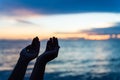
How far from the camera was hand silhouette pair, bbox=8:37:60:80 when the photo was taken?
5.44m

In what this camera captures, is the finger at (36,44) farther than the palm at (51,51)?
Yes

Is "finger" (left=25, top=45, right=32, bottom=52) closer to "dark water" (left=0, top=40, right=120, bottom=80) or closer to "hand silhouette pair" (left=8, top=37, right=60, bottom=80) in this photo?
"hand silhouette pair" (left=8, top=37, right=60, bottom=80)

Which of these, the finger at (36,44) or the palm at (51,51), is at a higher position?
the finger at (36,44)

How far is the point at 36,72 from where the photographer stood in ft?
18.0

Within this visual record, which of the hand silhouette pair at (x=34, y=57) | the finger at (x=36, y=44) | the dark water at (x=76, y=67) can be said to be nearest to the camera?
the hand silhouette pair at (x=34, y=57)

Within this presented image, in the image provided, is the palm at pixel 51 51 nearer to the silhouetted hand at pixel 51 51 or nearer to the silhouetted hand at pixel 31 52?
the silhouetted hand at pixel 51 51

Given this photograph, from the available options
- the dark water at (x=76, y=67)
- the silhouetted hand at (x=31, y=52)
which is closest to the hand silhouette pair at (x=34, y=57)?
the silhouetted hand at (x=31, y=52)

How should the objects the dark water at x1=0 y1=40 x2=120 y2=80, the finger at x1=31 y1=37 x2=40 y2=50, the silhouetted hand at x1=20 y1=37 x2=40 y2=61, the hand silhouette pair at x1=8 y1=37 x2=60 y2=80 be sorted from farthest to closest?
1. the dark water at x1=0 y1=40 x2=120 y2=80
2. the finger at x1=31 y1=37 x2=40 y2=50
3. the silhouetted hand at x1=20 y1=37 x2=40 y2=61
4. the hand silhouette pair at x1=8 y1=37 x2=60 y2=80

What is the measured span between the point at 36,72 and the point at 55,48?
0.54 metres

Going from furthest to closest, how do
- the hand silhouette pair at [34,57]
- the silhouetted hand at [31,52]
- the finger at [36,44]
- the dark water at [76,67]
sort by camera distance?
1. the dark water at [76,67]
2. the finger at [36,44]
3. the silhouetted hand at [31,52]
4. the hand silhouette pair at [34,57]

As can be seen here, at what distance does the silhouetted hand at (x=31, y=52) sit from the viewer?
5615 millimetres

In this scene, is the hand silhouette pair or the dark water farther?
the dark water

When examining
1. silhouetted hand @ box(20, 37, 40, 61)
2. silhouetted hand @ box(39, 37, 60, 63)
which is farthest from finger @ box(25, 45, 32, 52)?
silhouetted hand @ box(39, 37, 60, 63)

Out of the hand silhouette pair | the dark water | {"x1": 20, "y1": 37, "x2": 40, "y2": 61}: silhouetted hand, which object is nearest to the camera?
the hand silhouette pair
